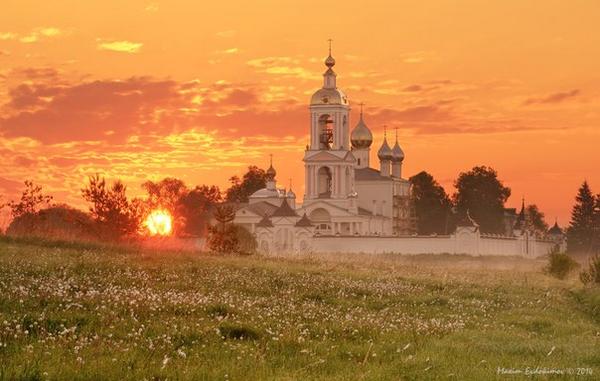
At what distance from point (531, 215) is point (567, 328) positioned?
Answer: 165183mm

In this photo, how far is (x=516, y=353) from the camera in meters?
16.2

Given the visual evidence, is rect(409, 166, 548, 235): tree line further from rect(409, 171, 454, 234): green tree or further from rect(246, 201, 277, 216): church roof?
rect(246, 201, 277, 216): church roof

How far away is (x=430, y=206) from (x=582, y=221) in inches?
1027

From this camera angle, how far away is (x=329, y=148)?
130 meters

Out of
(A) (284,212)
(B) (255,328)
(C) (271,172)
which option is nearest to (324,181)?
(C) (271,172)

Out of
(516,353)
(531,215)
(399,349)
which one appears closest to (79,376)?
(399,349)

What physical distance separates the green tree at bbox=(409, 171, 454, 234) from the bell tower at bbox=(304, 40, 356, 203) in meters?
21.5

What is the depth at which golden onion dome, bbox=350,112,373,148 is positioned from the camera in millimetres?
146000

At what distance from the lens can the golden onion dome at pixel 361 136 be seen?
146 m

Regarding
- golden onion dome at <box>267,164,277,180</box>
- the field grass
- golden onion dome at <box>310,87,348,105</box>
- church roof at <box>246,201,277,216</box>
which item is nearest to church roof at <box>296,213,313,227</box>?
church roof at <box>246,201,277,216</box>

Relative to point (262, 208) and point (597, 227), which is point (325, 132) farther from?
point (597, 227)

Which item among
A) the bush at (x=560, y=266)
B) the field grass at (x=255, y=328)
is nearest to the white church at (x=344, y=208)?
the bush at (x=560, y=266)

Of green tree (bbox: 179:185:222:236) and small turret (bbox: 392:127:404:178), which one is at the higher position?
small turret (bbox: 392:127:404:178)

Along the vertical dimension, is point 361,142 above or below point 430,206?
above
